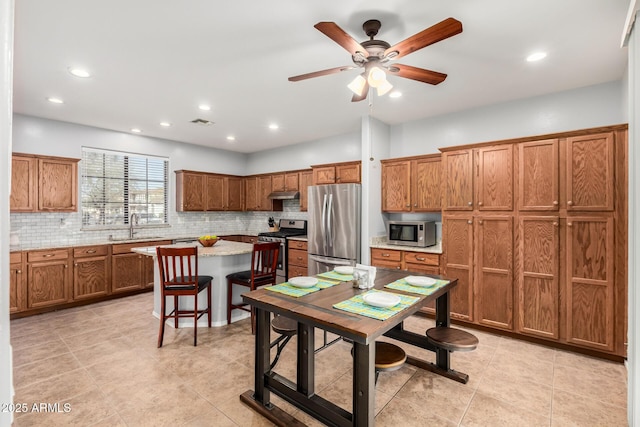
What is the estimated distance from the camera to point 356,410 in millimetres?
1739

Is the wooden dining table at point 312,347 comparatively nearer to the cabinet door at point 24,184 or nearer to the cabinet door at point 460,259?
the cabinet door at point 460,259

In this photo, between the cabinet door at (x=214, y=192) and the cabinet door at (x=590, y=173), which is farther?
the cabinet door at (x=214, y=192)

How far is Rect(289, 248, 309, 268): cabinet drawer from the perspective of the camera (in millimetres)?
5402

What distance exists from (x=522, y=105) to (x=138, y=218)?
6.25 metres

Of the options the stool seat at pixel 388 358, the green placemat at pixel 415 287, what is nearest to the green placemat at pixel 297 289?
the green placemat at pixel 415 287

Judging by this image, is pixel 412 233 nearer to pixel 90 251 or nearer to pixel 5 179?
pixel 5 179

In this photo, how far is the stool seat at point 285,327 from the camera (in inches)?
92.2

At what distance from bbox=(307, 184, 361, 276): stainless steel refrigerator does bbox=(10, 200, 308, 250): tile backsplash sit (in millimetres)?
1264

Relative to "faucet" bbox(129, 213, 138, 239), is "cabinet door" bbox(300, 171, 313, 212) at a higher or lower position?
higher

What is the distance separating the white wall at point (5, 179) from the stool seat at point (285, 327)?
1.98m

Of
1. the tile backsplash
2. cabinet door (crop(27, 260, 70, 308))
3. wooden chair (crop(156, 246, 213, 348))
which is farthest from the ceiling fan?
cabinet door (crop(27, 260, 70, 308))

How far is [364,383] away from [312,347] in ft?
1.75

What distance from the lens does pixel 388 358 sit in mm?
2057

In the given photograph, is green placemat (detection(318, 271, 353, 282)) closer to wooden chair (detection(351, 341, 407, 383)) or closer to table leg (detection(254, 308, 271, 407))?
wooden chair (detection(351, 341, 407, 383))
